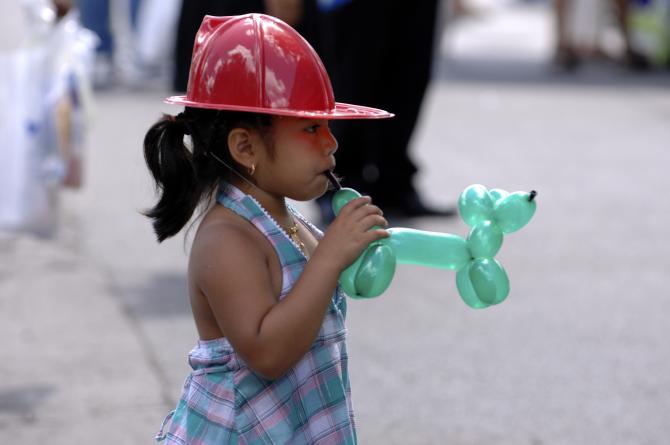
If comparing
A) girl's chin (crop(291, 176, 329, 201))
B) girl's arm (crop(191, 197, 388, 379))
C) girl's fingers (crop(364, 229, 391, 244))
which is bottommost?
girl's arm (crop(191, 197, 388, 379))

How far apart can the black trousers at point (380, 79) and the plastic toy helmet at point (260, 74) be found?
13.7ft

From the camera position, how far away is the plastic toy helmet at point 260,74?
7.16 feet

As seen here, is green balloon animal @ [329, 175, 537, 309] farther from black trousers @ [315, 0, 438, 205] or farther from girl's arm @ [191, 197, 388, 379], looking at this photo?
black trousers @ [315, 0, 438, 205]

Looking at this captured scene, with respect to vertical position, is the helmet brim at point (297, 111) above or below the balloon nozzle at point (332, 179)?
above

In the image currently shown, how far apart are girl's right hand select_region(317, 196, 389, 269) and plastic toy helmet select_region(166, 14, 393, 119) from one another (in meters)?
0.17

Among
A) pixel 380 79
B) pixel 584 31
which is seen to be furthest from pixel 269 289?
pixel 584 31

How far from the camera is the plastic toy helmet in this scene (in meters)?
2.18

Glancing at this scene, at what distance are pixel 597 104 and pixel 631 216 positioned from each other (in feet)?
14.7

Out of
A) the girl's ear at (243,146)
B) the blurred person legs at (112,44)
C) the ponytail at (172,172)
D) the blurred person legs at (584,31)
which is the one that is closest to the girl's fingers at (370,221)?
the girl's ear at (243,146)

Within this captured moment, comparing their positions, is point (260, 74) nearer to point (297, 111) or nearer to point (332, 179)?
point (297, 111)

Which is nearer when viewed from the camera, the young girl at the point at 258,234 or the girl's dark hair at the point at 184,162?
the young girl at the point at 258,234

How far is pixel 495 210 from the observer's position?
94.0 inches

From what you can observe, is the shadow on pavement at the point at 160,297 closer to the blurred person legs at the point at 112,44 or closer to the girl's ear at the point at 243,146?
the girl's ear at the point at 243,146

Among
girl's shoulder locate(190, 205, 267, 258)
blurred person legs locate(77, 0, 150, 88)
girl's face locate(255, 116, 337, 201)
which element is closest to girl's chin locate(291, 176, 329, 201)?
girl's face locate(255, 116, 337, 201)
